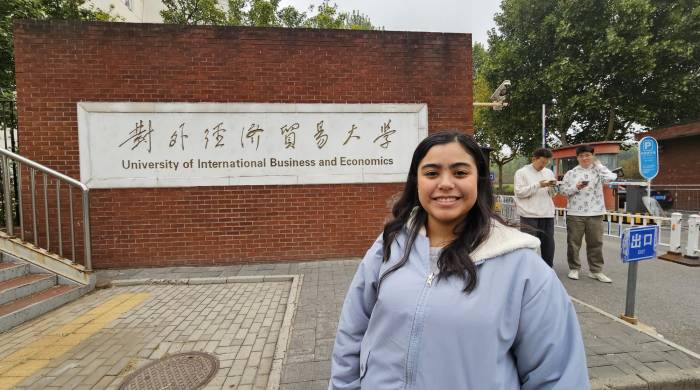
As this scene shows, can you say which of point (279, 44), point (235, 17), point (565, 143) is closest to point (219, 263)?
point (279, 44)

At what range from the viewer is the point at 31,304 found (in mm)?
4020

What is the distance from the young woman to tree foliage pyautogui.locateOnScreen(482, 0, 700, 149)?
17004 mm

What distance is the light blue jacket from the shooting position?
3.86ft

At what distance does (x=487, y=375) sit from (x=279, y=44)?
5.78 metres

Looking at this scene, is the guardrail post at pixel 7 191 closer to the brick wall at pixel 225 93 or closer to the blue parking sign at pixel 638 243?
the brick wall at pixel 225 93

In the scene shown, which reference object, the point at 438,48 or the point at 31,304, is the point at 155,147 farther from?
the point at 438,48

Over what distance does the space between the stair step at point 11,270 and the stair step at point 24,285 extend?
0.16 ft

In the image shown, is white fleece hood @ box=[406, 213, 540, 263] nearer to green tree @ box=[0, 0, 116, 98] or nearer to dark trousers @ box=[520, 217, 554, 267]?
dark trousers @ box=[520, 217, 554, 267]

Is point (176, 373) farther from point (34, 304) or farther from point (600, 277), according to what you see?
point (600, 277)

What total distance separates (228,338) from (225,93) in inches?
153

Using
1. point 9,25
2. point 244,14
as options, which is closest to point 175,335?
point 9,25

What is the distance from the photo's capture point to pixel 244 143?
5809 millimetres

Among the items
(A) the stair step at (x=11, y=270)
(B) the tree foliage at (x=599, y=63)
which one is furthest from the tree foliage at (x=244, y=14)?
(A) the stair step at (x=11, y=270)

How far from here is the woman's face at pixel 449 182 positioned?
134cm
